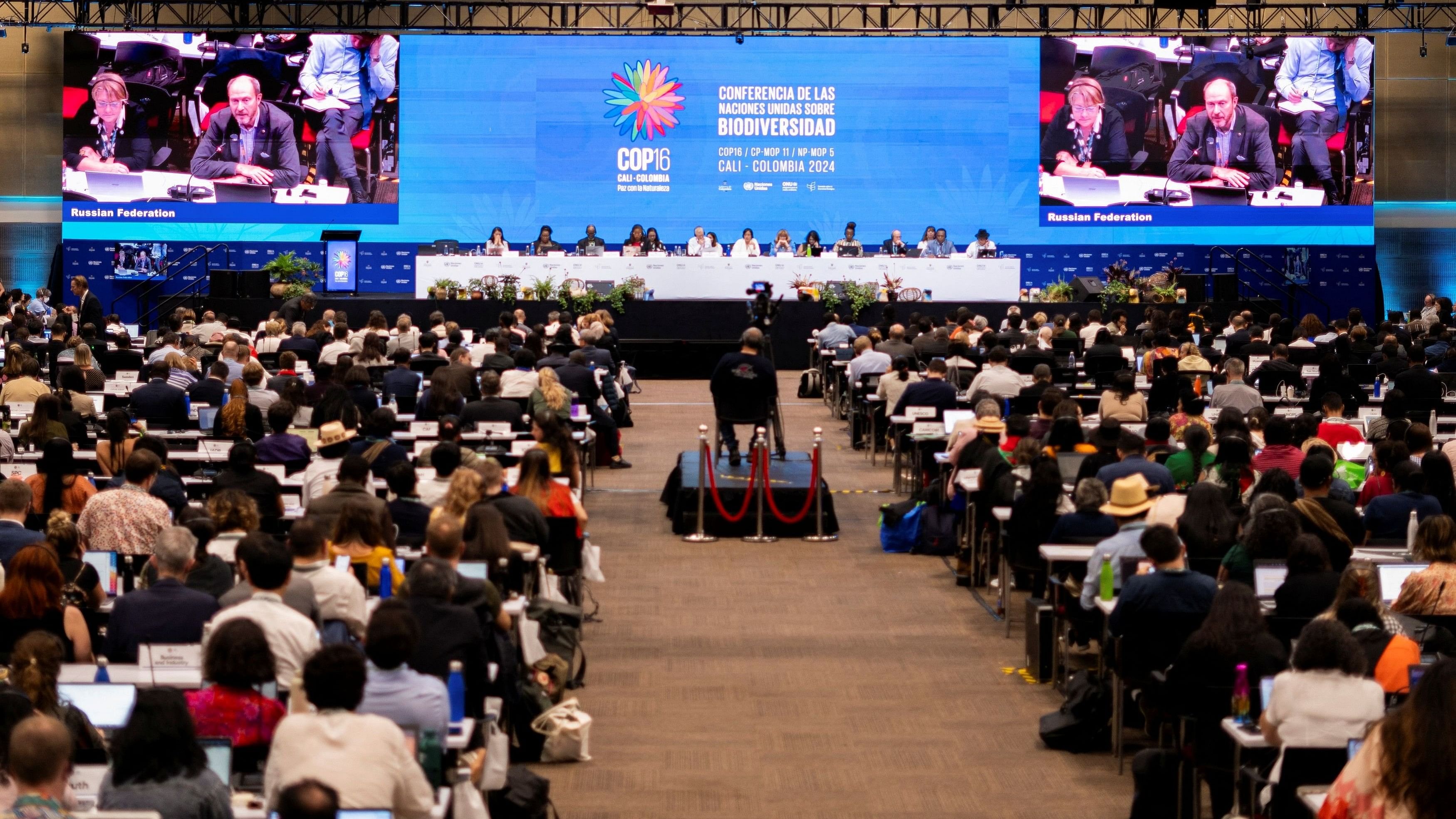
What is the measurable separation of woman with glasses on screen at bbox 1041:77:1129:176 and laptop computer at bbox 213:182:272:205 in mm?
12621

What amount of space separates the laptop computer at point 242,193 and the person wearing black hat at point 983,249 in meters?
11.3

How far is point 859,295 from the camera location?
2491 centimetres

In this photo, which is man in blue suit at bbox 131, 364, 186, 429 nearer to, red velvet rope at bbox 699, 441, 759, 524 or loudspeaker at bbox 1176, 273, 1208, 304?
red velvet rope at bbox 699, 441, 759, 524

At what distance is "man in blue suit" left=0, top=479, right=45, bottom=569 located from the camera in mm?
7766

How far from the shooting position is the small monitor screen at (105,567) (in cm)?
757

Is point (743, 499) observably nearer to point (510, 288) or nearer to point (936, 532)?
point (936, 532)

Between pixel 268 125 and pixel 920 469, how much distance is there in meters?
17.0

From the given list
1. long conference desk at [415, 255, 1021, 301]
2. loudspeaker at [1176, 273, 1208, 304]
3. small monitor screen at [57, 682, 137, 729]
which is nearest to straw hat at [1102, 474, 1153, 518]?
small monitor screen at [57, 682, 137, 729]

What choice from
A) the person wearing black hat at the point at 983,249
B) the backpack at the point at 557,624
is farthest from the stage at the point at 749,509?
the person wearing black hat at the point at 983,249

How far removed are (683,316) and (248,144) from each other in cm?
828

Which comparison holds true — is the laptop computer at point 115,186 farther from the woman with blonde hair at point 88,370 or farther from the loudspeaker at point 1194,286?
the loudspeaker at point 1194,286

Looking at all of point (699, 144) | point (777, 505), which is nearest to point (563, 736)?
point (777, 505)

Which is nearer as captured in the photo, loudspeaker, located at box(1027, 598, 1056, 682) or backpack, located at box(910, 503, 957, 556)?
loudspeaker, located at box(1027, 598, 1056, 682)

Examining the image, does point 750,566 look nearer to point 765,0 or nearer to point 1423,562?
point 1423,562
